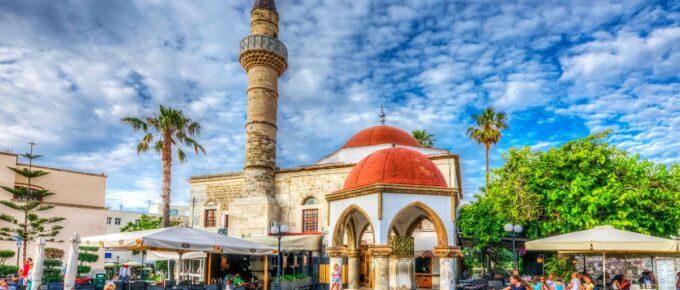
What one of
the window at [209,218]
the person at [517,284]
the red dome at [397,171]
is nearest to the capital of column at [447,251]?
the red dome at [397,171]

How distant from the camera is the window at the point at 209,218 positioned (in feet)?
84.3

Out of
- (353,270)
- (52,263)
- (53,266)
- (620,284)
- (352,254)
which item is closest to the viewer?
(620,284)

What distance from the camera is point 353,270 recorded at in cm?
1535

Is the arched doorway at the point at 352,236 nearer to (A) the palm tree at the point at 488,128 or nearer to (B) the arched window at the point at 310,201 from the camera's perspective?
(B) the arched window at the point at 310,201

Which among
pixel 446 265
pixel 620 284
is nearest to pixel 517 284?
pixel 446 265

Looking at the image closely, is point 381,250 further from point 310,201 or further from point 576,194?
point 310,201

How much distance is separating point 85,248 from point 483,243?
940 inches

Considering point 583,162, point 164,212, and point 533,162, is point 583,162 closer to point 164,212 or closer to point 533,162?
point 533,162

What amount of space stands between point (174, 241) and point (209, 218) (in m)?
14.8

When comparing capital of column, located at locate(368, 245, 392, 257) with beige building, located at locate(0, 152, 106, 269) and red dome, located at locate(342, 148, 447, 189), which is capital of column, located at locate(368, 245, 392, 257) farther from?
beige building, located at locate(0, 152, 106, 269)

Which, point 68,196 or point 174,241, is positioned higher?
point 68,196

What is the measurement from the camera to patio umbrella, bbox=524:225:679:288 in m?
11.2

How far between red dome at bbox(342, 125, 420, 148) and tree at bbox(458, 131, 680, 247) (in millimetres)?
5277

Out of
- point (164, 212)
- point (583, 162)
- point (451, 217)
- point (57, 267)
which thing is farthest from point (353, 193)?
point (57, 267)
